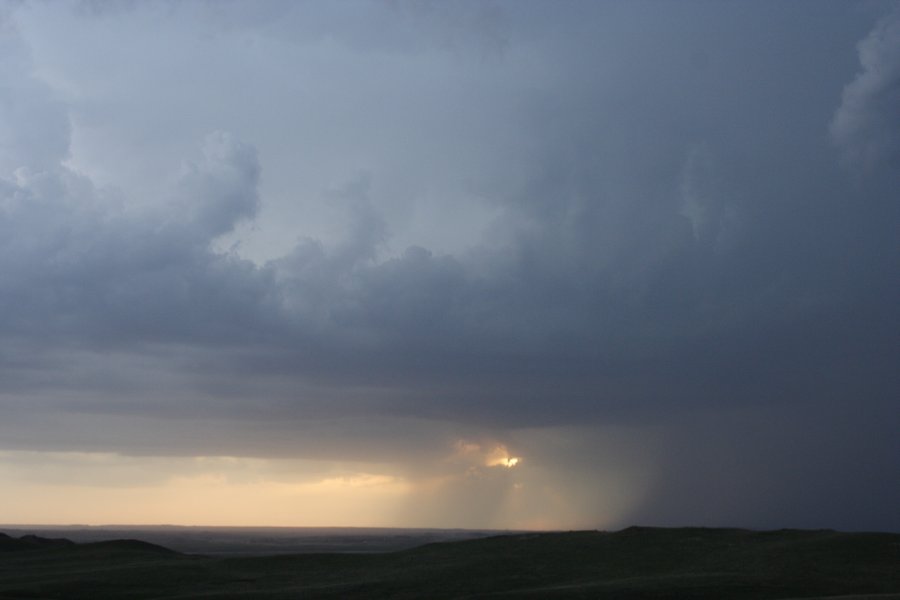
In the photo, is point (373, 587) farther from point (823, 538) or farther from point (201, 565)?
point (823, 538)

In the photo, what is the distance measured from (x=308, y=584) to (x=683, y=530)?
94.9 ft

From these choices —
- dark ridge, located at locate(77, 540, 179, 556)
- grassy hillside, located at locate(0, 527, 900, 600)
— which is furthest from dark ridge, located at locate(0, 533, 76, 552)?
grassy hillside, located at locate(0, 527, 900, 600)

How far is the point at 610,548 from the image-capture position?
A: 67.2m

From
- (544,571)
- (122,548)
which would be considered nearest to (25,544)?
(122,548)

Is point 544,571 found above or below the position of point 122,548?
below

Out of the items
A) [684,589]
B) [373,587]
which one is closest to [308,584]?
[373,587]

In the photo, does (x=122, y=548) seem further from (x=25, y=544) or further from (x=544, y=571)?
(x=544, y=571)

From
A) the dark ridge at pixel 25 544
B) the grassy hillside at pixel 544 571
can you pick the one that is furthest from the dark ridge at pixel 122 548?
the grassy hillside at pixel 544 571

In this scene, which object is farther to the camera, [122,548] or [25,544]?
[25,544]

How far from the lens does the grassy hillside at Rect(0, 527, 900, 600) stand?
53062 mm

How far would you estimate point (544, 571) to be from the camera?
6225 cm

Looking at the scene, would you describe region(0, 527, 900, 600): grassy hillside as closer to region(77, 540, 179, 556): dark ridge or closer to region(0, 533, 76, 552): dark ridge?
region(77, 540, 179, 556): dark ridge

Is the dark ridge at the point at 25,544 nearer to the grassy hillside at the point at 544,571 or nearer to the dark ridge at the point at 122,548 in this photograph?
the dark ridge at the point at 122,548

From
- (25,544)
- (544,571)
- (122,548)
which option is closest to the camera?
(544,571)
